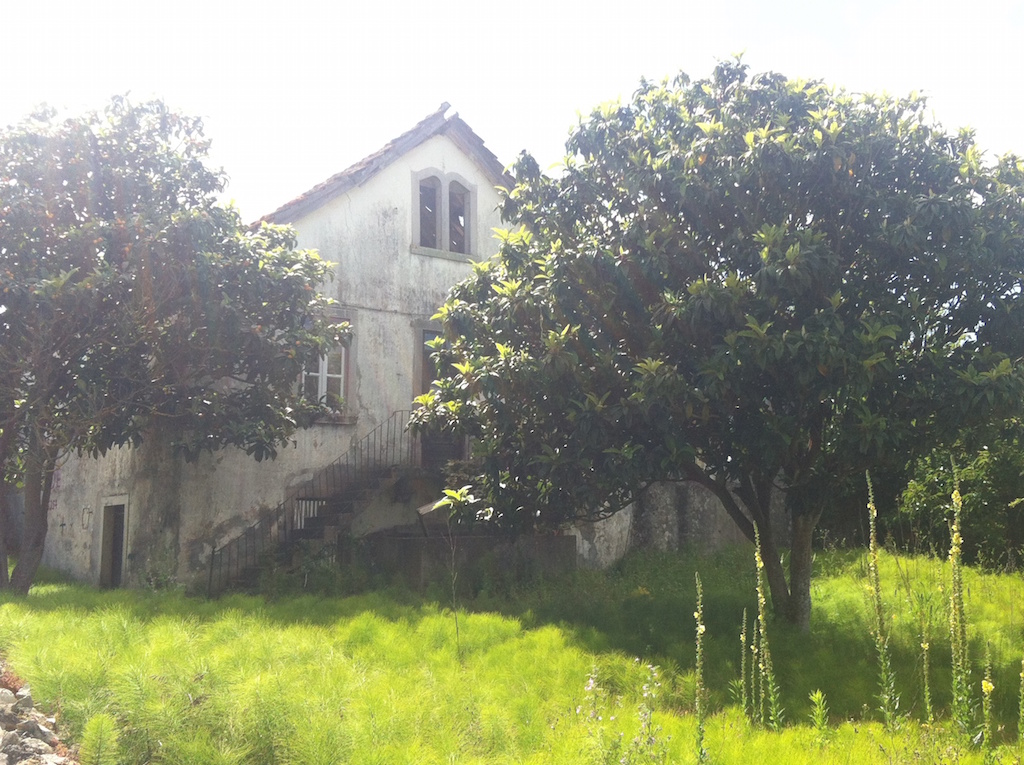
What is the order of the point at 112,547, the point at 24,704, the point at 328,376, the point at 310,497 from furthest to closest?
the point at 112,547 < the point at 328,376 < the point at 310,497 < the point at 24,704

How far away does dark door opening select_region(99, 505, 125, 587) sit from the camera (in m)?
15.6

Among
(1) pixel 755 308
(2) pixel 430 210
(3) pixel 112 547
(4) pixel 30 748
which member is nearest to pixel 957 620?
(4) pixel 30 748

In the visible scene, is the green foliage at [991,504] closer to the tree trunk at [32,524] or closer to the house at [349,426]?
the house at [349,426]

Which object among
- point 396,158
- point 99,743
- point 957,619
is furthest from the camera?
point 396,158

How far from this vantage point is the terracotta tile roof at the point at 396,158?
50.0ft

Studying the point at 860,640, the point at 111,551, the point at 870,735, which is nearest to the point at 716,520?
the point at 860,640

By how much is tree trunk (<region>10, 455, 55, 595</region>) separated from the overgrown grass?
24.7 inches

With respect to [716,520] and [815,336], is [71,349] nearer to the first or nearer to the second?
[815,336]

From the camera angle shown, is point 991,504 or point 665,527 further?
point 665,527

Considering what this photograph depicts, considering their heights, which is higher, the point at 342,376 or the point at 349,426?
the point at 342,376

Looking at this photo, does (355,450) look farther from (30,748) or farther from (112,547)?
(30,748)

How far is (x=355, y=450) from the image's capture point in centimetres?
1551

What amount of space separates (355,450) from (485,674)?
7994mm

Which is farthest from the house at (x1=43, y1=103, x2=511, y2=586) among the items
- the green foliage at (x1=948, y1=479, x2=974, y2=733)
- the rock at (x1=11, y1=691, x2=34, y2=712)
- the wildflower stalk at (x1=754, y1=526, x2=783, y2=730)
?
the green foliage at (x1=948, y1=479, x2=974, y2=733)
